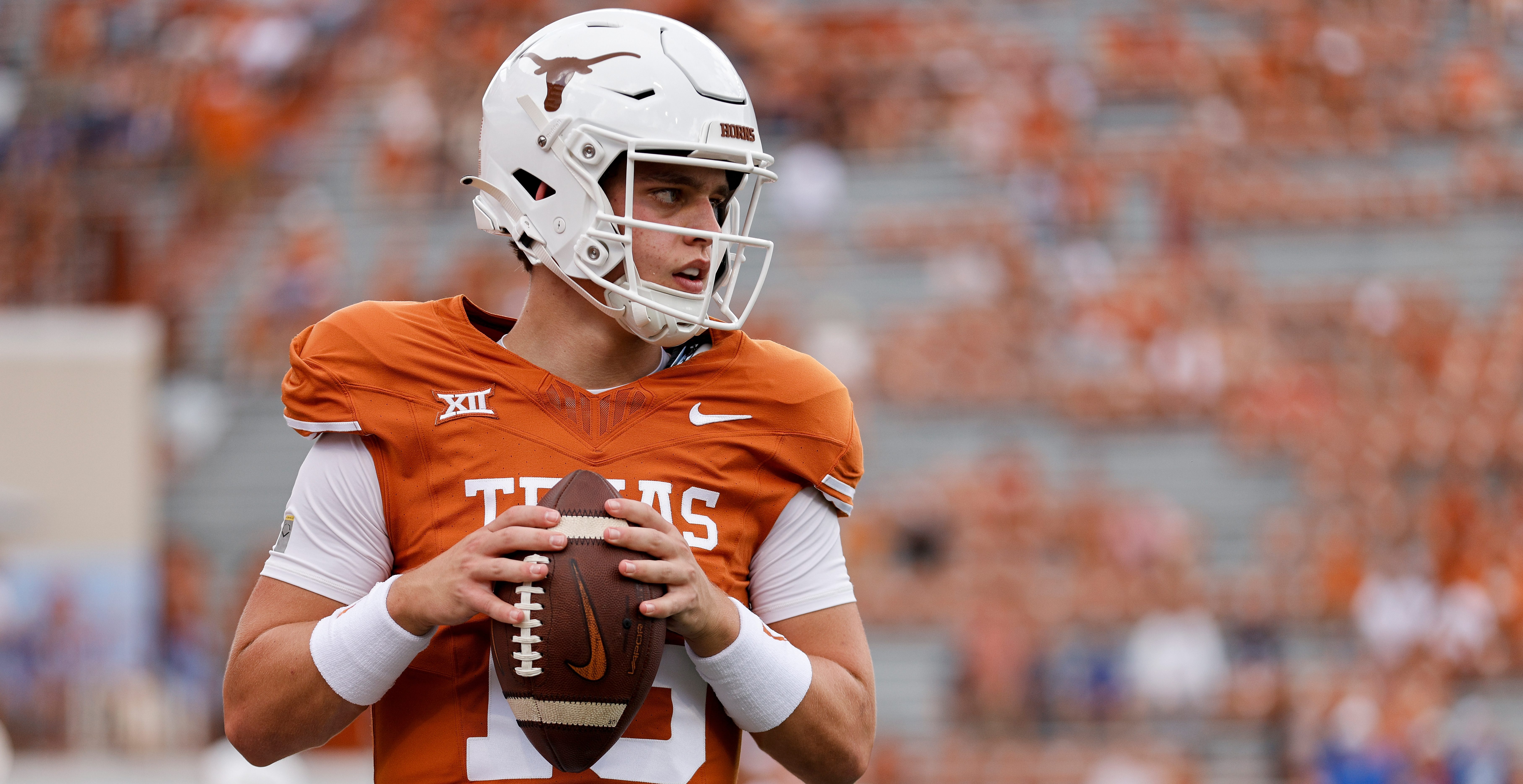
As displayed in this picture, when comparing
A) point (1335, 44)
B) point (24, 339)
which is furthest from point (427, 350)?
point (1335, 44)

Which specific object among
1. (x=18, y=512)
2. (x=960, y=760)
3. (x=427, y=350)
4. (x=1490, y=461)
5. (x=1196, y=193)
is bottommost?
(x=960, y=760)

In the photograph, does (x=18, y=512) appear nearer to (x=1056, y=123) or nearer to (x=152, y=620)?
(x=152, y=620)

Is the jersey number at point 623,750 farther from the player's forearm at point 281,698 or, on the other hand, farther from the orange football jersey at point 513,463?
the player's forearm at point 281,698

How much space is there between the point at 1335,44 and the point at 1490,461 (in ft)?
12.1

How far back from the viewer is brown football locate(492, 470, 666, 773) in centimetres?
188

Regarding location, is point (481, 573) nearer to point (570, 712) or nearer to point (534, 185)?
point (570, 712)

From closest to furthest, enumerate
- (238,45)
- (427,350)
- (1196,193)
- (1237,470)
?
1. (427,350)
2. (1237,470)
3. (1196,193)
4. (238,45)

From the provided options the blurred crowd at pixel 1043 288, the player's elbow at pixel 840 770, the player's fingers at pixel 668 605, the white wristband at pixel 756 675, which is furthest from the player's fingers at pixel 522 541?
the blurred crowd at pixel 1043 288

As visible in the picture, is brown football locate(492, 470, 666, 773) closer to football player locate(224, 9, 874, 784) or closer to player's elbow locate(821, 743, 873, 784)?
football player locate(224, 9, 874, 784)

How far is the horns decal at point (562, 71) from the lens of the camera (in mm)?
2166

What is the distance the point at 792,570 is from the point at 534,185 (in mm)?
584

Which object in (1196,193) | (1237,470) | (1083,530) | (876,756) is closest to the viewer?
(876,756)

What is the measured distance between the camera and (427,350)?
7.01ft

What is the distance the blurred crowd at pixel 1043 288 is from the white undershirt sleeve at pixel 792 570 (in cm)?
802
